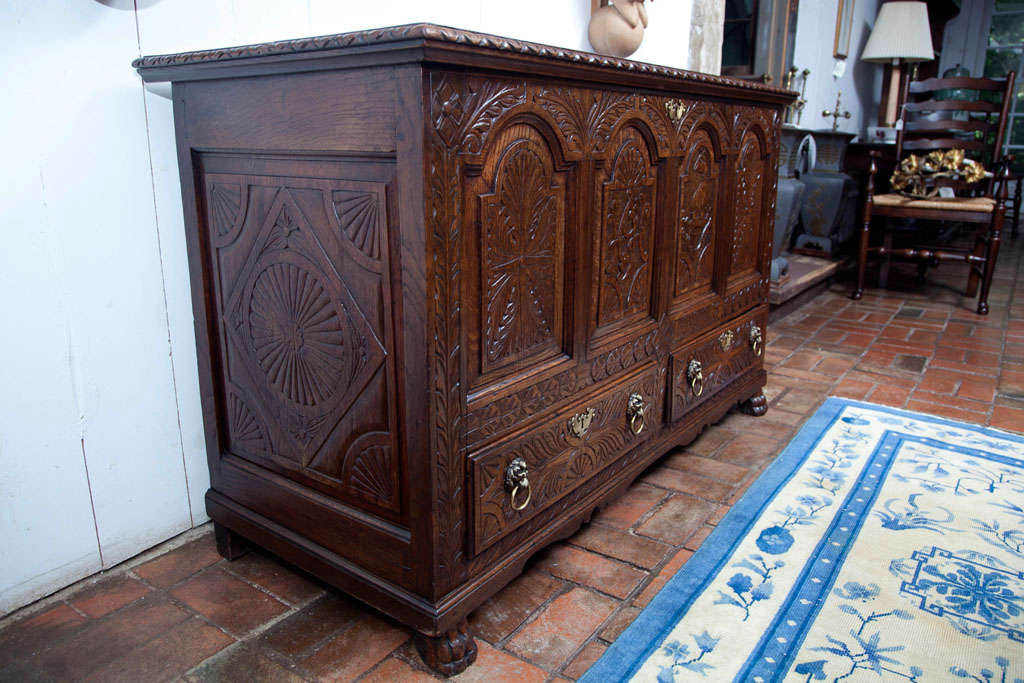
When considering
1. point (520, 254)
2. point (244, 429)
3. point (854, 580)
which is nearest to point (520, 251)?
point (520, 254)

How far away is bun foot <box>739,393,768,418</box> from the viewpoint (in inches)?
Answer: 109

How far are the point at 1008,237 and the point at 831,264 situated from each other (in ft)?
12.7

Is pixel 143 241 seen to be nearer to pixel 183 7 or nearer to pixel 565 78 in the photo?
pixel 183 7

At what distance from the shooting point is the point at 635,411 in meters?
1.90

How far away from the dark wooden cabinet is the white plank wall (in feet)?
0.43

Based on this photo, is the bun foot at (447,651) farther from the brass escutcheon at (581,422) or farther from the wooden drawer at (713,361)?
the wooden drawer at (713,361)

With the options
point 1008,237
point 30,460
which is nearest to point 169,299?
point 30,460

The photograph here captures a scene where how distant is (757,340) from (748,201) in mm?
532

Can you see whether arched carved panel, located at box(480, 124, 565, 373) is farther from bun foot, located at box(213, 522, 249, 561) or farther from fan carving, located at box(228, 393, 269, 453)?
bun foot, located at box(213, 522, 249, 561)

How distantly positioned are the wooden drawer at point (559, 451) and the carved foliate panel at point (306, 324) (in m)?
0.18

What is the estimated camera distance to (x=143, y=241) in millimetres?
1649

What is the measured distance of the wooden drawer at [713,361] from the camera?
215 cm

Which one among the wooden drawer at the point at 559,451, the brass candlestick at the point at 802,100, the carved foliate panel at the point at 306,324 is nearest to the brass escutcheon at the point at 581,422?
the wooden drawer at the point at 559,451

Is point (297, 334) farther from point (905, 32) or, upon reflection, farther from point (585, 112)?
point (905, 32)
